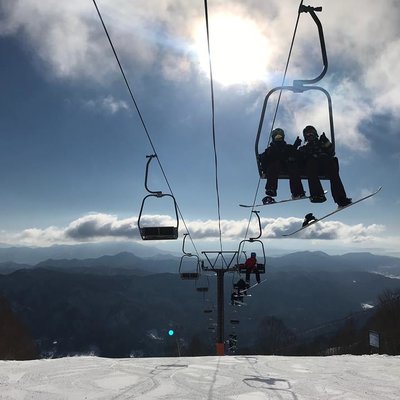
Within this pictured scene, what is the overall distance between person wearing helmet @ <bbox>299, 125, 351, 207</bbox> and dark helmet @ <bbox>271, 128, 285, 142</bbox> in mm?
552

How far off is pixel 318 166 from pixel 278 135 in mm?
1291

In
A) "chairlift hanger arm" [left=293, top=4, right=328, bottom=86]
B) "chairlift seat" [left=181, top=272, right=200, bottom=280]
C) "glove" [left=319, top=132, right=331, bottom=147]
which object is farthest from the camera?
"chairlift seat" [left=181, top=272, right=200, bottom=280]

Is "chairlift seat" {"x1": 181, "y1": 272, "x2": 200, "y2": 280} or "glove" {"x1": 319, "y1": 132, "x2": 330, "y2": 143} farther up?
"glove" {"x1": 319, "y1": 132, "x2": 330, "y2": 143}

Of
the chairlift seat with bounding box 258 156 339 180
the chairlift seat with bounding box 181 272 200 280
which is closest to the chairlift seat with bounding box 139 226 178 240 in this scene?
the chairlift seat with bounding box 258 156 339 180

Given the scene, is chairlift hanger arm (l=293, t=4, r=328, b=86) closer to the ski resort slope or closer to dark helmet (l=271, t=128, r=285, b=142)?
dark helmet (l=271, t=128, r=285, b=142)

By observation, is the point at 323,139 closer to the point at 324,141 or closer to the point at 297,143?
the point at 324,141

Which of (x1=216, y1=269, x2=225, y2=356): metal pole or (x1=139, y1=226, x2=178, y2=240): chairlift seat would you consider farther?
(x1=216, y1=269, x2=225, y2=356): metal pole

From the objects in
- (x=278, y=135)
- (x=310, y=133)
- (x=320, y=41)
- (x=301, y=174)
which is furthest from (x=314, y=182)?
(x=320, y=41)

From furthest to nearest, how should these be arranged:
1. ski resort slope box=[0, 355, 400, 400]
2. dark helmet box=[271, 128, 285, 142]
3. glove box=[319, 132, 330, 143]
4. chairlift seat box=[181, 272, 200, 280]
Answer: chairlift seat box=[181, 272, 200, 280] < dark helmet box=[271, 128, 285, 142] < glove box=[319, 132, 330, 143] < ski resort slope box=[0, 355, 400, 400]

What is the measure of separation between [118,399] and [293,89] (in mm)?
7479

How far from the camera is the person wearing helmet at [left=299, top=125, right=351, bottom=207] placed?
9.84m

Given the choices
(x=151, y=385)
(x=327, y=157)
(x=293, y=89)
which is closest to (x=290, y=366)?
(x=151, y=385)

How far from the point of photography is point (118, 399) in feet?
28.9

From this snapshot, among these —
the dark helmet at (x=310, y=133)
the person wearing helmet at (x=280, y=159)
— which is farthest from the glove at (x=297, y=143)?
the dark helmet at (x=310, y=133)
